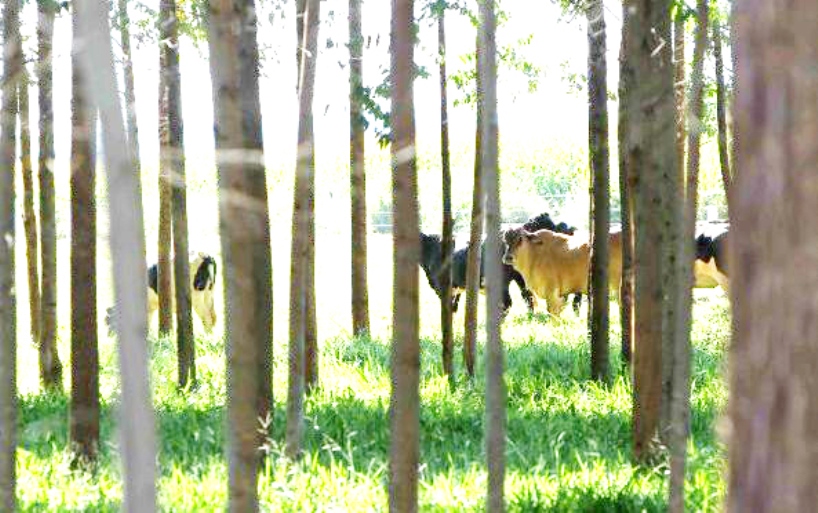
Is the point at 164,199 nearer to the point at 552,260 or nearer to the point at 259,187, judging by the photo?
the point at 552,260

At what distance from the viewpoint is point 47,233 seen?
43.5ft

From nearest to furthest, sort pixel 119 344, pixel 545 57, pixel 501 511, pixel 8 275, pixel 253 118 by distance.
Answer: pixel 119 344 < pixel 501 511 < pixel 8 275 < pixel 253 118 < pixel 545 57

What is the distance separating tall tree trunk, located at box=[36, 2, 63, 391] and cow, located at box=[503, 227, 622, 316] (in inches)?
400

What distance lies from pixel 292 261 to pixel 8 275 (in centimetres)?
257

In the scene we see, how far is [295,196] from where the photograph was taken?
8.93 meters

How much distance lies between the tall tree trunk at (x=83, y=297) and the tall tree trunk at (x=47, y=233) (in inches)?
116

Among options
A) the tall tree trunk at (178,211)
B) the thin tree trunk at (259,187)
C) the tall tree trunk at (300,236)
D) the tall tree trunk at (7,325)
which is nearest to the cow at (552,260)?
the tall tree trunk at (178,211)

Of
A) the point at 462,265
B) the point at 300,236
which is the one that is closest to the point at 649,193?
the point at 300,236

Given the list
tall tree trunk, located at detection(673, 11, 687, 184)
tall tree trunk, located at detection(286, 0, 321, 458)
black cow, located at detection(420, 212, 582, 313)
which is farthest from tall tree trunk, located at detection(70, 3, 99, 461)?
black cow, located at detection(420, 212, 582, 313)

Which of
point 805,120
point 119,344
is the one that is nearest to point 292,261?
point 119,344

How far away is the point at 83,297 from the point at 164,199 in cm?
734

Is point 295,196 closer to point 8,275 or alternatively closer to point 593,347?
point 8,275

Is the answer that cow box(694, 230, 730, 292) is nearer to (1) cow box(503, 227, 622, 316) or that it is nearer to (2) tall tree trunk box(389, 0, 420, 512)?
(1) cow box(503, 227, 622, 316)

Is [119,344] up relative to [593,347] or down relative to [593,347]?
up
